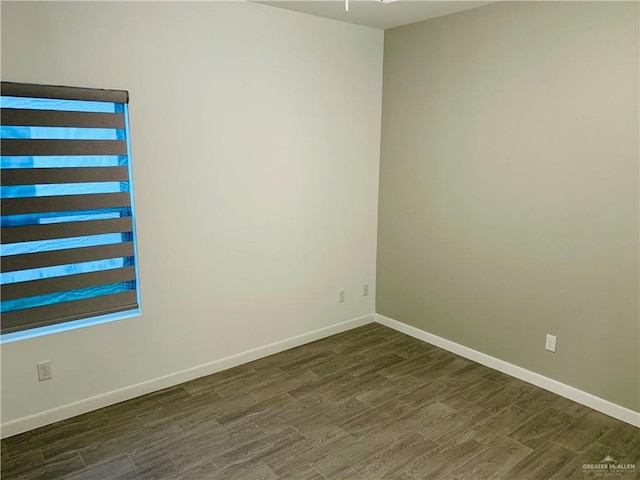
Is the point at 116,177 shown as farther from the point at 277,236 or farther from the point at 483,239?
the point at 483,239

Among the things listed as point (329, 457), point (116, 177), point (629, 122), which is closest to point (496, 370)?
point (329, 457)

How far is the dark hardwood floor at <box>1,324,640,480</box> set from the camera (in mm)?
2422

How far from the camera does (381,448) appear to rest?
2.60 metres

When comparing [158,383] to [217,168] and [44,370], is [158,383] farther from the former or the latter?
[217,168]

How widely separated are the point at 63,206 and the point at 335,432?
201 centimetres

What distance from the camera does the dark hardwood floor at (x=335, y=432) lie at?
2422mm

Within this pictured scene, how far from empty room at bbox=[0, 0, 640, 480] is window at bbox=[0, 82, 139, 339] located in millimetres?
12

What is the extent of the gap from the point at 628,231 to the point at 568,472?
4.45ft

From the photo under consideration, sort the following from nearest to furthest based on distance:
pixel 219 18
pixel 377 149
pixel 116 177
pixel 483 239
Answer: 1. pixel 116 177
2. pixel 219 18
3. pixel 483 239
4. pixel 377 149

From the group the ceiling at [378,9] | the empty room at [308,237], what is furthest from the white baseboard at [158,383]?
the ceiling at [378,9]

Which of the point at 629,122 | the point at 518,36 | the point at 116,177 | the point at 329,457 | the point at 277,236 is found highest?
the point at 518,36

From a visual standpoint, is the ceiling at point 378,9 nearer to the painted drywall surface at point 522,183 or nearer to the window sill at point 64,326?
the painted drywall surface at point 522,183

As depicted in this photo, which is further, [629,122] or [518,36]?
[518,36]

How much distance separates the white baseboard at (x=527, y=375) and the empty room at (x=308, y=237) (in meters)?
0.02
